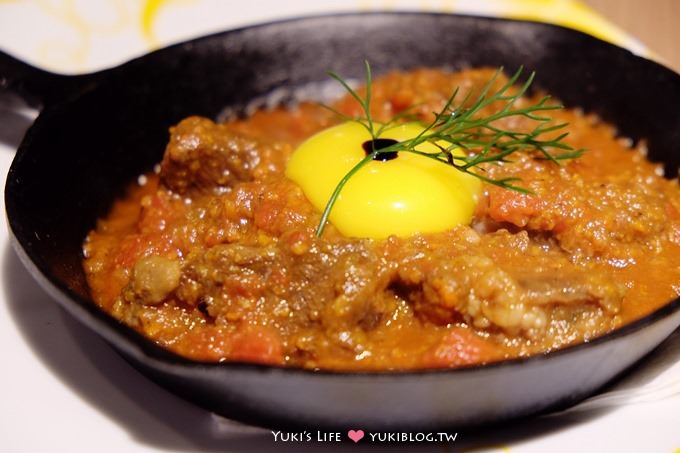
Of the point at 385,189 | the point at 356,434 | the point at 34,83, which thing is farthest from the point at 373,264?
the point at 34,83

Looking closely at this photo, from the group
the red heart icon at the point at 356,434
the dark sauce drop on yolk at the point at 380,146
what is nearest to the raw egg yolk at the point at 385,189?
the dark sauce drop on yolk at the point at 380,146

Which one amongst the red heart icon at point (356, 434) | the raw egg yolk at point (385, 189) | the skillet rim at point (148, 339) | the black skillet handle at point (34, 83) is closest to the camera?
the skillet rim at point (148, 339)

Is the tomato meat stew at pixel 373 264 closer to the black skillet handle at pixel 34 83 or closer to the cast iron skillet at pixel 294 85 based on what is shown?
the cast iron skillet at pixel 294 85

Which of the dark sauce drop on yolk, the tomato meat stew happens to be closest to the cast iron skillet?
the tomato meat stew

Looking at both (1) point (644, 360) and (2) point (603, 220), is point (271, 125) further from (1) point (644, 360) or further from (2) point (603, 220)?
(1) point (644, 360)

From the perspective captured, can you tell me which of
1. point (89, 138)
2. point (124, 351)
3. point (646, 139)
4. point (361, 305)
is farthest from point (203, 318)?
point (646, 139)

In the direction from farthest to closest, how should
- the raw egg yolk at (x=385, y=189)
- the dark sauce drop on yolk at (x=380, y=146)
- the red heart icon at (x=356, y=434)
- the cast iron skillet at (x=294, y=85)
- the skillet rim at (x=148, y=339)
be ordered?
the dark sauce drop on yolk at (x=380, y=146)
the raw egg yolk at (x=385, y=189)
the red heart icon at (x=356, y=434)
the cast iron skillet at (x=294, y=85)
the skillet rim at (x=148, y=339)

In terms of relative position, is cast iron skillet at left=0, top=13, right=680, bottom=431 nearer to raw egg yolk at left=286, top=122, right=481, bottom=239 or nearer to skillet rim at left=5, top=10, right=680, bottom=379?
skillet rim at left=5, top=10, right=680, bottom=379
